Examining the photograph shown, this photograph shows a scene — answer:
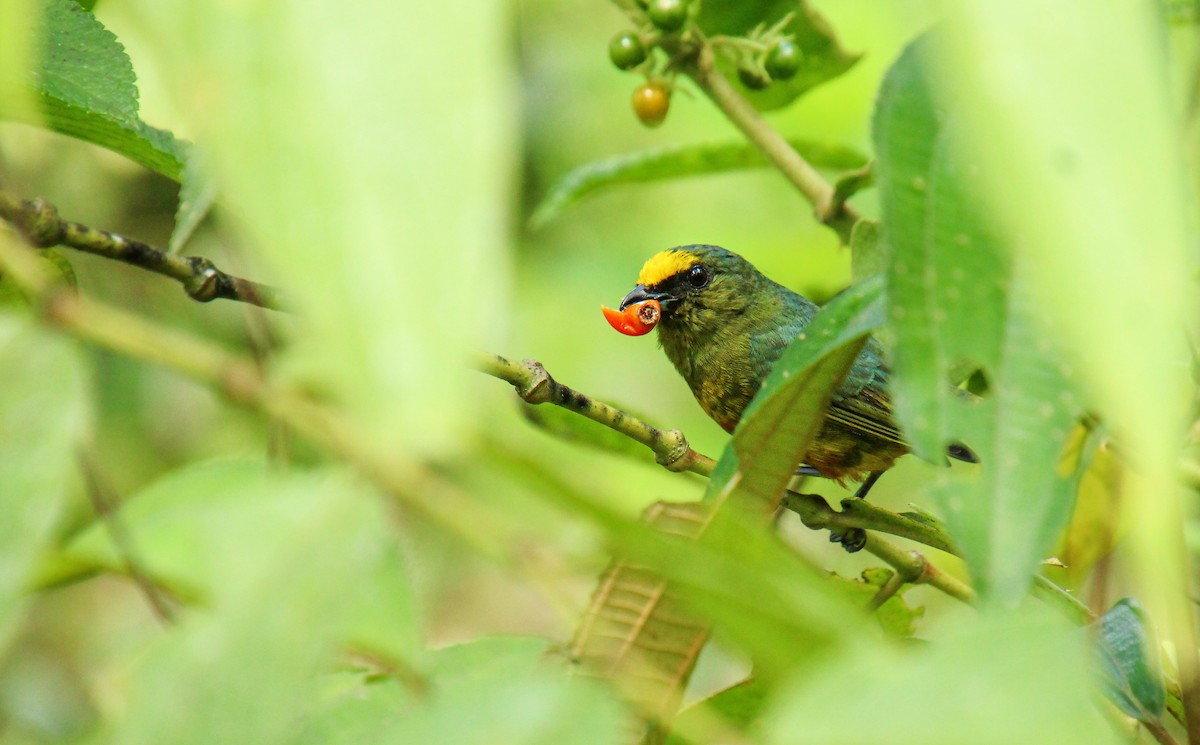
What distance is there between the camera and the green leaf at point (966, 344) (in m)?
0.73

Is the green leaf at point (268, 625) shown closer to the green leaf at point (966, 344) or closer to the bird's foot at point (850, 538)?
the green leaf at point (966, 344)

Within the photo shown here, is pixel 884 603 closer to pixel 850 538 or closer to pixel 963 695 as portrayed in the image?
pixel 850 538

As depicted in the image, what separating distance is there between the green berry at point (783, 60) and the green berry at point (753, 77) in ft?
0.19

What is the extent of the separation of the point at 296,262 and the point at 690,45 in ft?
5.32

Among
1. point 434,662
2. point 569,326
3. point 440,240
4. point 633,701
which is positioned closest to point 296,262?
point 440,240

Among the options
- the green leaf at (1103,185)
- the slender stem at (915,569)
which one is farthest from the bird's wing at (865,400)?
the green leaf at (1103,185)

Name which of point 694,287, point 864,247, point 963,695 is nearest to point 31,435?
point 963,695

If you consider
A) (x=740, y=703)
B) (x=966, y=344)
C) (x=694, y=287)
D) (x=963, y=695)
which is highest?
(x=966, y=344)

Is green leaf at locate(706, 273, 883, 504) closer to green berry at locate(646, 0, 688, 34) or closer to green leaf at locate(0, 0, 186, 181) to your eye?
green leaf at locate(0, 0, 186, 181)

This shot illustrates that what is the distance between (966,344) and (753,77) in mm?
1334

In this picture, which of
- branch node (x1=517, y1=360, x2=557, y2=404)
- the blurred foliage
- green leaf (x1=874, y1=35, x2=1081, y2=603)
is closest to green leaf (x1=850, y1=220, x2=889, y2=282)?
the blurred foliage

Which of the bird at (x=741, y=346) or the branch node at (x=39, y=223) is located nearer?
the branch node at (x=39, y=223)

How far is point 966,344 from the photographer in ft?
2.55

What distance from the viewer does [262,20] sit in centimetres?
47
